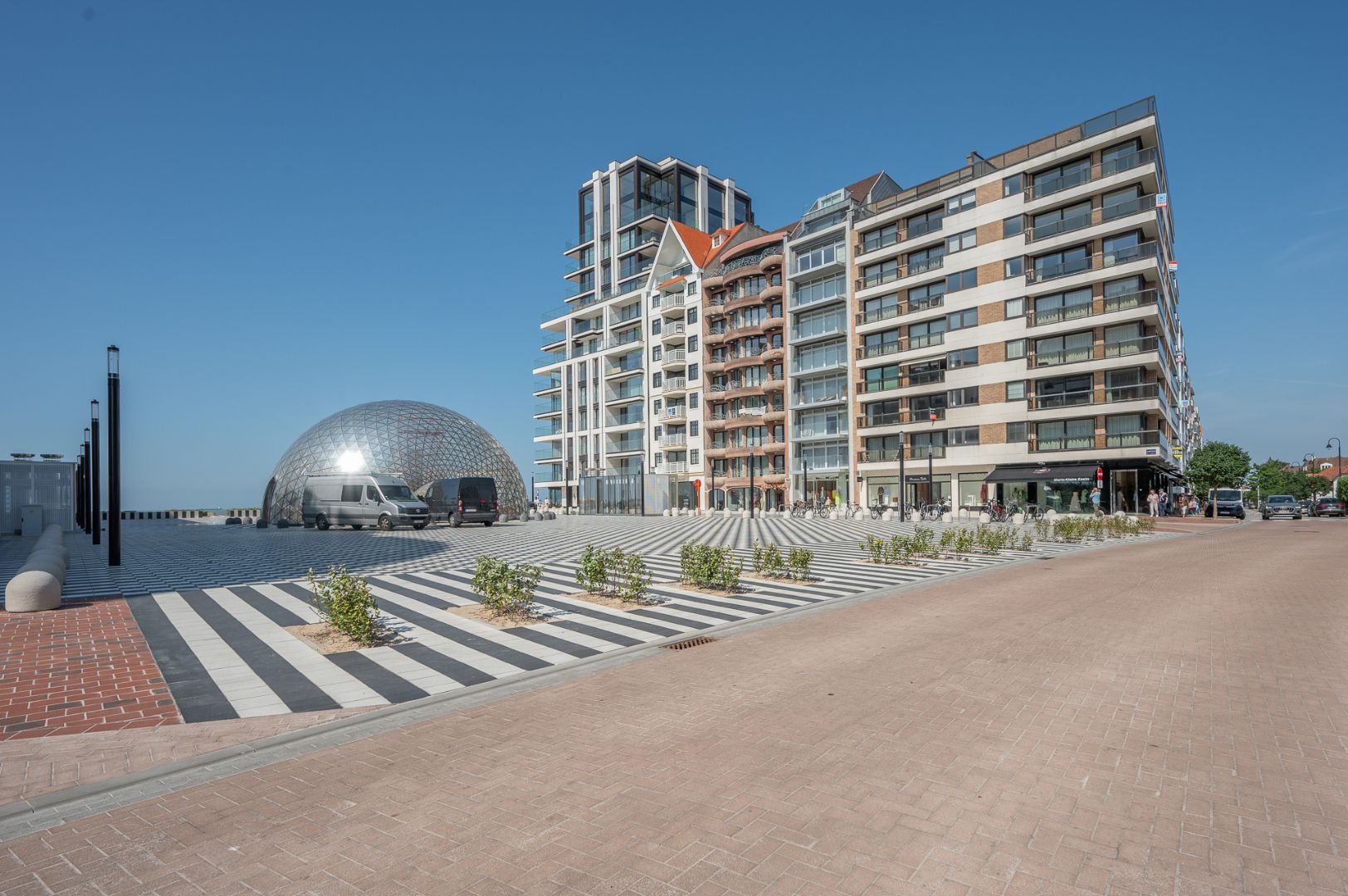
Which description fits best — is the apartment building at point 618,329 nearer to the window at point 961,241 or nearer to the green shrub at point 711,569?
the window at point 961,241

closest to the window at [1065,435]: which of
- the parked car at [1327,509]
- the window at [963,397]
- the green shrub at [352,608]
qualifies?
the window at [963,397]

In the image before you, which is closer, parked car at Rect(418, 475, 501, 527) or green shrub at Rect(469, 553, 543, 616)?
green shrub at Rect(469, 553, 543, 616)

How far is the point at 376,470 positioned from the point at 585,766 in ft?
146

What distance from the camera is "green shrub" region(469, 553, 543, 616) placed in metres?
10.0

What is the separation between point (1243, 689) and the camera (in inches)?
245

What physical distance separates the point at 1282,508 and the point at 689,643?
49.1 meters

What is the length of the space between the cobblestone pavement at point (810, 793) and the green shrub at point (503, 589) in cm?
320

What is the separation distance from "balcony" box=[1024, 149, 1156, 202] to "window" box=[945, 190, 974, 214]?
3738 millimetres

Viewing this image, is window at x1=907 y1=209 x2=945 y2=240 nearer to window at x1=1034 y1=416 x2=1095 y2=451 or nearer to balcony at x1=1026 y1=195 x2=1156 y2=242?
balcony at x1=1026 y1=195 x2=1156 y2=242

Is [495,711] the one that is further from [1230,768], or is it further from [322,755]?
[1230,768]

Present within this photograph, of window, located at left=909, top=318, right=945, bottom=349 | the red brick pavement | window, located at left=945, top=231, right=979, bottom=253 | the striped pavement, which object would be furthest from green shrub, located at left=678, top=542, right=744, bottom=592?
window, located at left=945, top=231, right=979, bottom=253

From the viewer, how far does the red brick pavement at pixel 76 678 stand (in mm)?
5785

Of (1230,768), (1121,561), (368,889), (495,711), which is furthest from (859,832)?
(1121,561)

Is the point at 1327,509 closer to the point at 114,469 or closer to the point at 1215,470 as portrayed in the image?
the point at 1215,470
